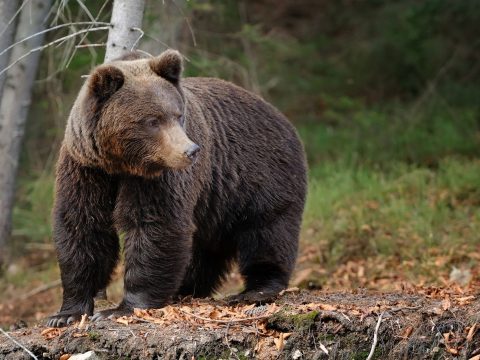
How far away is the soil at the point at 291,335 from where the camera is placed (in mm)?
5633

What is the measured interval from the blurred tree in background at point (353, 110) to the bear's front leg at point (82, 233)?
6.25ft

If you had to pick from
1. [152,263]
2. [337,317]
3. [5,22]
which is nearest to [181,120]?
[152,263]

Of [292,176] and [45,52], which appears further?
[45,52]

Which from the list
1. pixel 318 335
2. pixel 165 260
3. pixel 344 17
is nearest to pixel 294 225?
pixel 165 260

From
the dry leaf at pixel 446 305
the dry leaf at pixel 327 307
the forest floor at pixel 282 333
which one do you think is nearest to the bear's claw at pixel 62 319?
the forest floor at pixel 282 333

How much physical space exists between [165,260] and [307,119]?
11.3 metres

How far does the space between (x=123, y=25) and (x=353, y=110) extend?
386 inches

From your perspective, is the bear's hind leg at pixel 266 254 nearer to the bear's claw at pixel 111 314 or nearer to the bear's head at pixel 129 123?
the bear's claw at pixel 111 314

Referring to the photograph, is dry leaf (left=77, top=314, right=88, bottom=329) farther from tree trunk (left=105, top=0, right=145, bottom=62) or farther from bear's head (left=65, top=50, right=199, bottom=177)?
tree trunk (left=105, top=0, right=145, bottom=62)

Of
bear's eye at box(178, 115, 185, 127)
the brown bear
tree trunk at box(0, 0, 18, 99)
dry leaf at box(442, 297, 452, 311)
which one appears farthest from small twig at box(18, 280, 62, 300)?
dry leaf at box(442, 297, 452, 311)

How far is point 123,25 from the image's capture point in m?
7.91

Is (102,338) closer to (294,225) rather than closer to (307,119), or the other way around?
(294,225)

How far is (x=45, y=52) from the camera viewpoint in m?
12.5

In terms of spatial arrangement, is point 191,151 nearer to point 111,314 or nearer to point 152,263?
point 152,263
